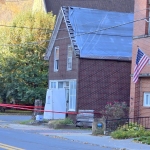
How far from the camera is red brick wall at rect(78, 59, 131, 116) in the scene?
104 ft

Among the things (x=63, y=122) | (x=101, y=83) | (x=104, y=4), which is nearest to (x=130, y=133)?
(x=63, y=122)

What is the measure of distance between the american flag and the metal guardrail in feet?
6.36

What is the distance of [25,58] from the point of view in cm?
4800

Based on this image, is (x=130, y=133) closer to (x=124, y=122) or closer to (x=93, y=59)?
(x=124, y=122)

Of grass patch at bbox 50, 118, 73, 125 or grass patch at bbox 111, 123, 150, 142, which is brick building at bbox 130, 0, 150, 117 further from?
grass patch at bbox 50, 118, 73, 125

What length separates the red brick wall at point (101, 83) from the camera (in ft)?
104

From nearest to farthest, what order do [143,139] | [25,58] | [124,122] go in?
[143,139], [124,122], [25,58]

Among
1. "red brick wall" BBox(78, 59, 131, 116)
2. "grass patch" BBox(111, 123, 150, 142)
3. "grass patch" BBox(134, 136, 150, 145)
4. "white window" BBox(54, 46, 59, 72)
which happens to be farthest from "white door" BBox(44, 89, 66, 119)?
"grass patch" BBox(134, 136, 150, 145)

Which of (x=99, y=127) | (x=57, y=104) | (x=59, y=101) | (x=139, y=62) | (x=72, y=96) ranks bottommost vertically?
(x=99, y=127)

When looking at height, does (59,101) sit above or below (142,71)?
below

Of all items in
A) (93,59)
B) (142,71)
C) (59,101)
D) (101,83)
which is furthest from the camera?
(59,101)

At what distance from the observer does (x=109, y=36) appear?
108 feet

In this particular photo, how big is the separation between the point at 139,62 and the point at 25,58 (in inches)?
962

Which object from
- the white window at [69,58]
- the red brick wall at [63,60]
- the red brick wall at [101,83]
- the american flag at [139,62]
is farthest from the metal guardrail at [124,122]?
the white window at [69,58]
